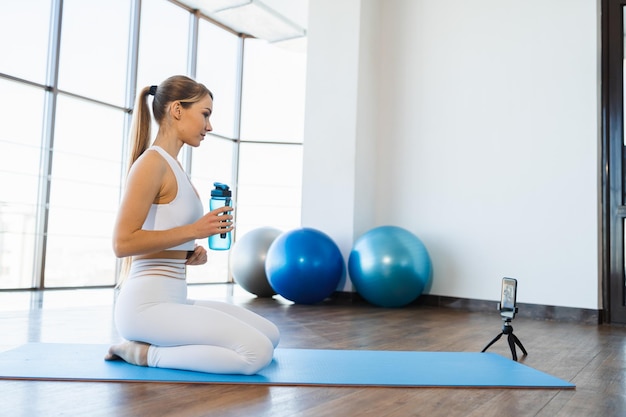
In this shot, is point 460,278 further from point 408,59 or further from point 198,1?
point 198,1

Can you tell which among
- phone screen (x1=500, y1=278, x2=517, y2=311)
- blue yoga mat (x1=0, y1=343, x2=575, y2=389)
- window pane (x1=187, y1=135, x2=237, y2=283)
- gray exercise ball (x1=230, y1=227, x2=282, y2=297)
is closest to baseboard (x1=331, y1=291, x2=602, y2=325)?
gray exercise ball (x1=230, y1=227, x2=282, y2=297)

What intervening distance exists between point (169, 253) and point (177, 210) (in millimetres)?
148

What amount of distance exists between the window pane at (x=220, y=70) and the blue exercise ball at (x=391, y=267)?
3.07 meters

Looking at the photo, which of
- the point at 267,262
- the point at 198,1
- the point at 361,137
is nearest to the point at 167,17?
the point at 198,1

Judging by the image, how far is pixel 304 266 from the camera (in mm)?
4406

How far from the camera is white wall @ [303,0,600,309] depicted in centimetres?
409

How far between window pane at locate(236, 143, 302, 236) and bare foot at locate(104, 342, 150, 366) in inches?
197

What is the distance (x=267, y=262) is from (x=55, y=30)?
2.99 metres

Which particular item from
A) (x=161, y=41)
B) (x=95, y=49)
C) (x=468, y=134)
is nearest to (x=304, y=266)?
(x=468, y=134)

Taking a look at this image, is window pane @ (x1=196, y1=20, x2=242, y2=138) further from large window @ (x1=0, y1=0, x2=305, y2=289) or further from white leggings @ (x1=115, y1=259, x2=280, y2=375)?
white leggings @ (x1=115, y1=259, x2=280, y2=375)

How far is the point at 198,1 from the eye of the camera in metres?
6.23

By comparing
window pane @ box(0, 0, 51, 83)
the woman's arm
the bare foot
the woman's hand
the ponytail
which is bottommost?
the bare foot

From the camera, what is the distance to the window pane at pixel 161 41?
20.2ft

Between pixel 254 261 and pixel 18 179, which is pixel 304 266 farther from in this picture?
pixel 18 179
